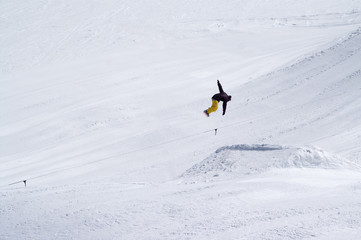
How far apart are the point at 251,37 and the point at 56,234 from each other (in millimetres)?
20806

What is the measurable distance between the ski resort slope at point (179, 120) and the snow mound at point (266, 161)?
0.04 metres

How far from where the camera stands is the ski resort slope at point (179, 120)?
27.7 feet

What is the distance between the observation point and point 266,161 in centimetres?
1108

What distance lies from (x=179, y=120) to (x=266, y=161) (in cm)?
768

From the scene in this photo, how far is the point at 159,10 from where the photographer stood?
1176 inches

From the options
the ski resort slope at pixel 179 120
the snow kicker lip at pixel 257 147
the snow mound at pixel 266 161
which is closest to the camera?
the ski resort slope at pixel 179 120

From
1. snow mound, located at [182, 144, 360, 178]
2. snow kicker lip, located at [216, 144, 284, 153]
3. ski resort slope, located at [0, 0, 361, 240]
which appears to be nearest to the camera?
ski resort slope, located at [0, 0, 361, 240]

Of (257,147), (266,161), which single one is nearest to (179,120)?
(257,147)

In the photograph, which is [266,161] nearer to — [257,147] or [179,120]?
[257,147]

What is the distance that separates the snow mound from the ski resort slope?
0.04m

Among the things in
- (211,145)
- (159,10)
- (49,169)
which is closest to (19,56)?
(159,10)

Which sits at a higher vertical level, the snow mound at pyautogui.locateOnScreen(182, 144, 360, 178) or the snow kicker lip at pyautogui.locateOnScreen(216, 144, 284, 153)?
the snow kicker lip at pyautogui.locateOnScreen(216, 144, 284, 153)

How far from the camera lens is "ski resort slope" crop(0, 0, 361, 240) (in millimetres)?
8438

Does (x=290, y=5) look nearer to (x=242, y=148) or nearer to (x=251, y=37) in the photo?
(x=251, y=37)
